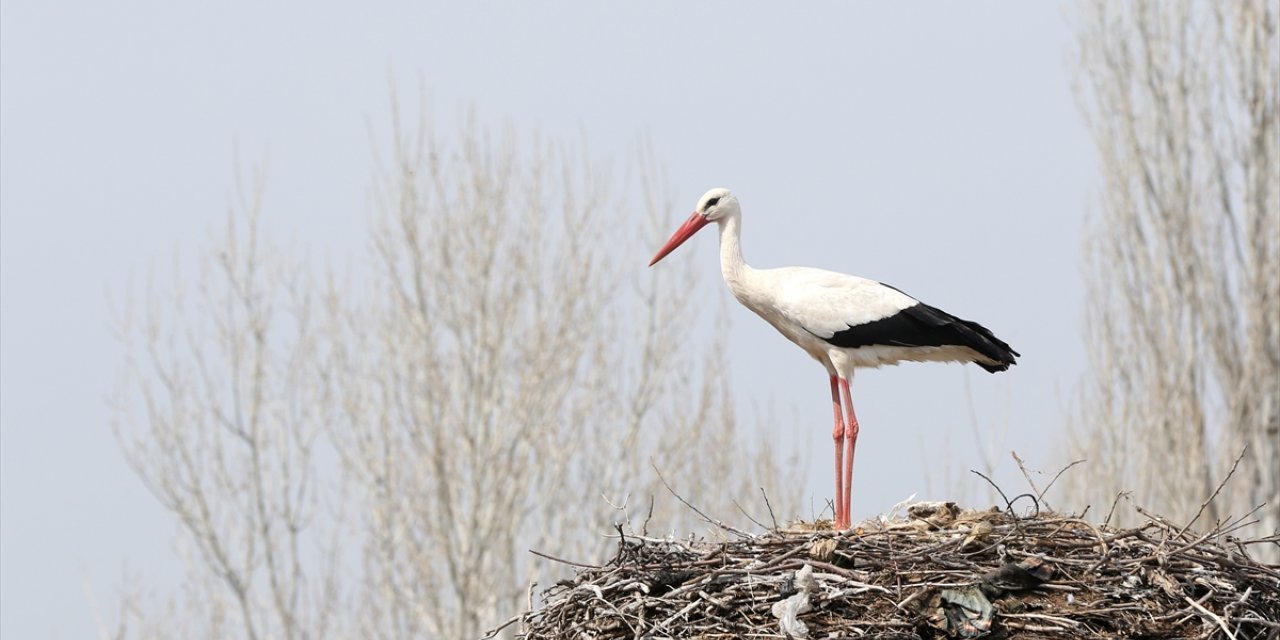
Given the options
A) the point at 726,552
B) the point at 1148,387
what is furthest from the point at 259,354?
the point at 726,552

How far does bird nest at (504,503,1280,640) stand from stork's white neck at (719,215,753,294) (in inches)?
65.6

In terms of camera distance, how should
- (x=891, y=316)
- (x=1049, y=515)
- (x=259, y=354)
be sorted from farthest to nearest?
1. (x=259, y=354)
2. (x=891, y=316)
3. (x=1049, y=515)

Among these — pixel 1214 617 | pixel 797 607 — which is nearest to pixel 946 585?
pixel 797 607

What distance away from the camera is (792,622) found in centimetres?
406

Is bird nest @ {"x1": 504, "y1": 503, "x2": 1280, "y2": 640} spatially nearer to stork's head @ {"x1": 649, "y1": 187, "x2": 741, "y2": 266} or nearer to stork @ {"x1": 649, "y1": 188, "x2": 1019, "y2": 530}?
stork @ {"x1": 649, "y1": 188, "x2": 1019, "y2": 530}

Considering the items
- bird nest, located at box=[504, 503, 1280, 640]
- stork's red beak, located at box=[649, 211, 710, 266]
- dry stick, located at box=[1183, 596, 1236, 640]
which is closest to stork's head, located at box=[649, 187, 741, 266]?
stork's red beak, located at box=[649, 211, 710, 266]

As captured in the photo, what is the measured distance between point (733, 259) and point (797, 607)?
84.7 inches

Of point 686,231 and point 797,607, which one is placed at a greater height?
point 686,231

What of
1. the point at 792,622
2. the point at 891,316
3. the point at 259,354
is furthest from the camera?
the point at 259,354

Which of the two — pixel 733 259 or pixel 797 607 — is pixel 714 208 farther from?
pixel 797 607

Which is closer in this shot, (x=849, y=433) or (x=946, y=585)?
(x=946, y=585)

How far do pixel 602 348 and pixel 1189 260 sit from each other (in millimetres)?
5300

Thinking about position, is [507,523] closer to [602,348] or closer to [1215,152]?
[602,348]

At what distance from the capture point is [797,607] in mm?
4078
